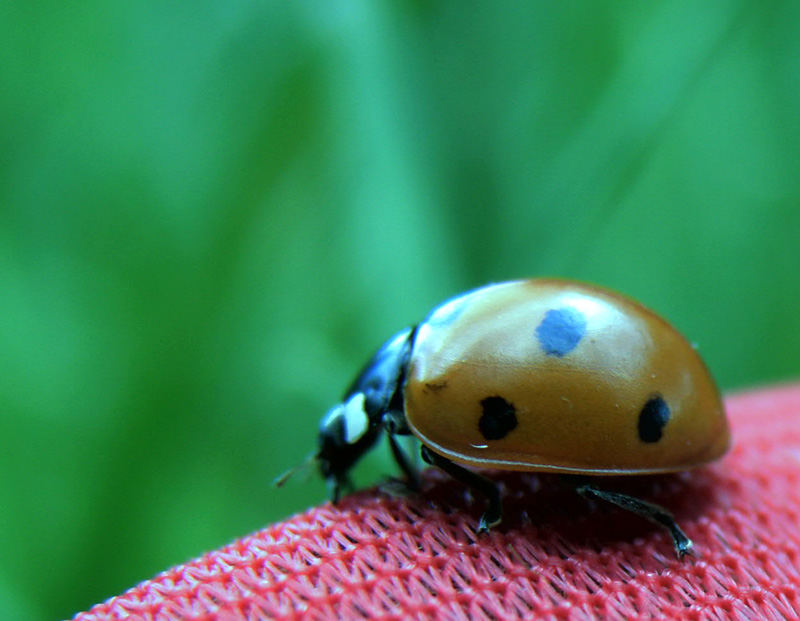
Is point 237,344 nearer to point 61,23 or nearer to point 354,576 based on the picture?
point 61,23

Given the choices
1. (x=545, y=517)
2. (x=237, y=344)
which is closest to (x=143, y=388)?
(x=237, y=344)

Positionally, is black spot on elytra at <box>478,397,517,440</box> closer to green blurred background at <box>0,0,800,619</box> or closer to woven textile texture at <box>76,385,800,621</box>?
woven textile texture at <box>76,385,800,621</box>

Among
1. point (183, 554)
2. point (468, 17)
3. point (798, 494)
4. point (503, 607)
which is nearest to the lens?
point (503, 607)

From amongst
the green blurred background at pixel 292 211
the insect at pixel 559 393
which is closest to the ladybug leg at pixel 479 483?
the insect at pixel 559 393

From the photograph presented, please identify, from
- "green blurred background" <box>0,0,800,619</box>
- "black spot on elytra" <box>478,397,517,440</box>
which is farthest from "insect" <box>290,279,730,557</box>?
"green blurred background" <box>0,0,800,619</box>

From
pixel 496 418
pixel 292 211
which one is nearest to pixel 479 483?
pixel 496 418

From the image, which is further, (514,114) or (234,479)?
(514,114)

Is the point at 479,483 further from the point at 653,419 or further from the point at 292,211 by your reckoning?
the point at 292,211
